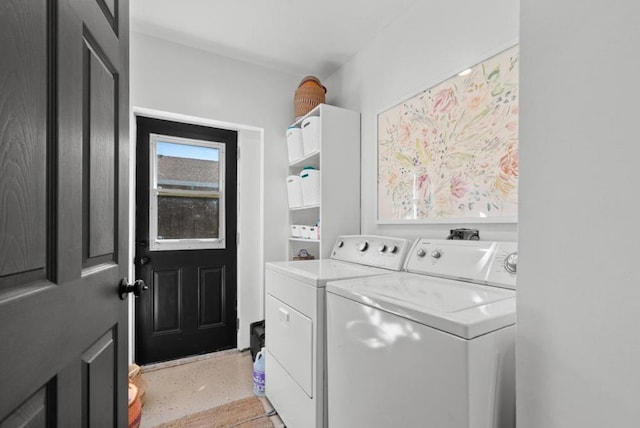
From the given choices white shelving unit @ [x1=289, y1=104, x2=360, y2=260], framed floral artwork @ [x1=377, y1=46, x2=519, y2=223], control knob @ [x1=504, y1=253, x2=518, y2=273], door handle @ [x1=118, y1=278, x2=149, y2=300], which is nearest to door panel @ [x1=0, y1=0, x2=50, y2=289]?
door handle @ [x1=118, y1=278, x2=149, y2=300]

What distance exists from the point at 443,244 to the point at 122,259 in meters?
1.41

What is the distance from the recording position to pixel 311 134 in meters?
2.40

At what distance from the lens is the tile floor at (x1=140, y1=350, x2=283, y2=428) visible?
1905 millimetres

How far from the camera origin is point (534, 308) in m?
0.68

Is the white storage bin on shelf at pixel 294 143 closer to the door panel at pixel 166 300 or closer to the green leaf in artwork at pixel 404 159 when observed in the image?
the green leaf in artwork at pixel 404 159

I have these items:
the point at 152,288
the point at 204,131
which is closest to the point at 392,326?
the point at 152,288

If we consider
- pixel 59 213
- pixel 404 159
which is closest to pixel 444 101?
pixel 404 159

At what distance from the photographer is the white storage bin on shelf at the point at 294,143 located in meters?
2.61

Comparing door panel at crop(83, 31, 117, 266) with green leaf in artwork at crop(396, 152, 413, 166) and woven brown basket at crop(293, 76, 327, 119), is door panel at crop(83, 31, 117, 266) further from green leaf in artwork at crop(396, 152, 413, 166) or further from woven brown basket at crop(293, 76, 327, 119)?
woven brown basket at crop(293, 76, 327, 119)

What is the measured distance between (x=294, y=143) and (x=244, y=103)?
58 cm

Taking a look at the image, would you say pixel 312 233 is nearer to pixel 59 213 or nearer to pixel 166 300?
pixel 166 300

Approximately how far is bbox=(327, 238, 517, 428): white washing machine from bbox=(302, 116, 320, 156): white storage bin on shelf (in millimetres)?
1322

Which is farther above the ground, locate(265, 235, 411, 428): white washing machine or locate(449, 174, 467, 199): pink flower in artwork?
locate(449, 174, 467, 199): pink flower in artwork

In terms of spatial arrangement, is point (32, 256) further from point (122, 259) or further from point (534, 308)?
point (534, 308)
